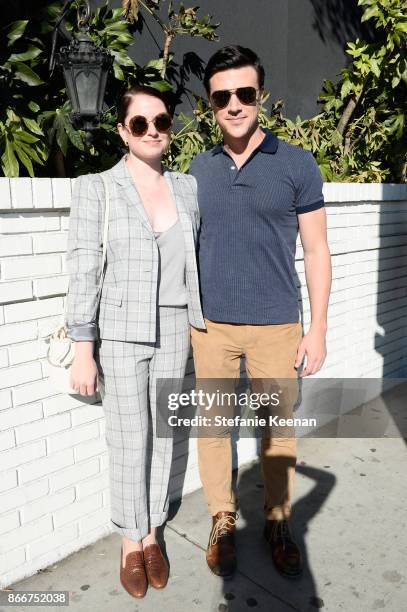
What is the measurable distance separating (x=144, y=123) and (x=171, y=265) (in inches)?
22.3

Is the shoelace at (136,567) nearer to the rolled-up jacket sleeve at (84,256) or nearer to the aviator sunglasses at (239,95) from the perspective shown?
the rolled-up jacket sleeve at (84,256)

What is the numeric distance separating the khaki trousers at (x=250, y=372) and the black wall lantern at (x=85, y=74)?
1618 mm

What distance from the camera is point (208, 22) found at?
4.63m

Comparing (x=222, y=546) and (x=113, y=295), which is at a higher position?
(x=113, y=295)

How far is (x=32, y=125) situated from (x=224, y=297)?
1808 mm

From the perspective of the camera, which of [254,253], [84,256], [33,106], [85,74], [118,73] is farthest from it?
[118,73]

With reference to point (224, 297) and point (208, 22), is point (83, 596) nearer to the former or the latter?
point (224, 297)

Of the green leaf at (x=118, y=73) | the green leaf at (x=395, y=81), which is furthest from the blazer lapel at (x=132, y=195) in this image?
the green leaf at (x=395, y=81)

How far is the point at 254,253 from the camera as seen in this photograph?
2383 mm

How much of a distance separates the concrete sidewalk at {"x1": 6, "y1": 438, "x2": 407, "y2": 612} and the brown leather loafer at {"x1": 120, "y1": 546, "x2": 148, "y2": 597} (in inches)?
1.6

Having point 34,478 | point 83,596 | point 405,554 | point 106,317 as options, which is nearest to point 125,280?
point 106,317

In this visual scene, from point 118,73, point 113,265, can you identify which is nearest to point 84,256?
point 113,265

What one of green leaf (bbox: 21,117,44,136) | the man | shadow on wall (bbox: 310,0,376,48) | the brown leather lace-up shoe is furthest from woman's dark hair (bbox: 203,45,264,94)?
shadow on wall (bbox: 310,0,376,48)

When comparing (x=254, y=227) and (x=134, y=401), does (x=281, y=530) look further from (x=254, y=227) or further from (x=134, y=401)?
(x=254, y=227)
